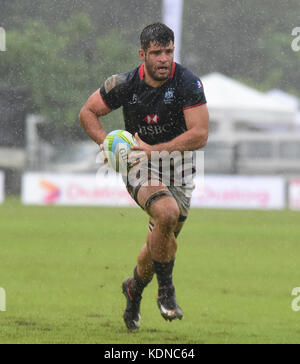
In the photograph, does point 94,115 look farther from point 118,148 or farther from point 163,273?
point 163,273

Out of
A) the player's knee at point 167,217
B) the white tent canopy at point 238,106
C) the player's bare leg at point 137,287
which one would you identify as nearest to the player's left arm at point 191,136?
the player's knee at point 167,217

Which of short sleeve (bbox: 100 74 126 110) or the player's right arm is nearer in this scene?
short sleeve (bbox: 100 74 126 110)

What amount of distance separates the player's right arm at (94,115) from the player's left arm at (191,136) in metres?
0.47

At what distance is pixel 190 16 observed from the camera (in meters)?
15.4

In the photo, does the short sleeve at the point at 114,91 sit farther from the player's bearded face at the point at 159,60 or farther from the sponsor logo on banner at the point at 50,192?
the sponsor logo on banner at the point at 50,192

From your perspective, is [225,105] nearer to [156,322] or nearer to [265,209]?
[265,209]

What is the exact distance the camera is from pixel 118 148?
6055 mm

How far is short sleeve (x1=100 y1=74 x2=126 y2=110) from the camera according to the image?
6410 mm

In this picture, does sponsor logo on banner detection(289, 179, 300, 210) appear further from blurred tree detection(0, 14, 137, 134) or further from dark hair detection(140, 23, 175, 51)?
dark hair detection(140, 23, 175, 51)

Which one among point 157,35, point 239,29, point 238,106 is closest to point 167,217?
point 157,35

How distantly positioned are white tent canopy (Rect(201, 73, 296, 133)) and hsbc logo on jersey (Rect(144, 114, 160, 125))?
813 inches

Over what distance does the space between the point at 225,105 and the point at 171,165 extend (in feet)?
71.4

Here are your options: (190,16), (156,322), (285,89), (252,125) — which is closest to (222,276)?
(156,322)

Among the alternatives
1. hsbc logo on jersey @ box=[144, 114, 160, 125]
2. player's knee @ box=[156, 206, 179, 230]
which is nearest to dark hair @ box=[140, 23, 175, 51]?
Answer: hsbc logo on jersey @ box=[144, 114, 160, 125]
